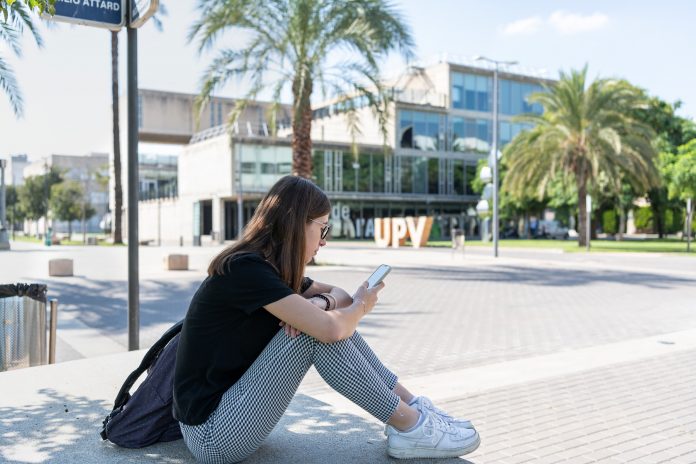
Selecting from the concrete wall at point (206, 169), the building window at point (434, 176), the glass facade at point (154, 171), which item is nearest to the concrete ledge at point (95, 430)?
the concrete wall at point (206, 169)

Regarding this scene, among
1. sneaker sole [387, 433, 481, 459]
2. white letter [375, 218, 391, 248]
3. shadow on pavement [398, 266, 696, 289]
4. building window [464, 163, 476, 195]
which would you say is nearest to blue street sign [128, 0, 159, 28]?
sneaker sole [387, 433, 481, 459]

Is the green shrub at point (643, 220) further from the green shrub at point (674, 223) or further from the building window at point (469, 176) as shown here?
the building window at point (469, 176)

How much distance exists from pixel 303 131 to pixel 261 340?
15751mm

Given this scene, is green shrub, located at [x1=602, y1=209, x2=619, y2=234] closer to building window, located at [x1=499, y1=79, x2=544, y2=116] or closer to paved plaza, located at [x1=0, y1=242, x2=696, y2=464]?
building window, located at [x1=499, y1=79, x2=544, y2=116]

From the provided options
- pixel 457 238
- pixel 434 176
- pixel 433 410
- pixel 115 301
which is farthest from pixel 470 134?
pixel 433 410

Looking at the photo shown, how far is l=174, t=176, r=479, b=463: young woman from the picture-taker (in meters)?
2.48

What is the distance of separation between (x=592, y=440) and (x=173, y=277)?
12.4 metres

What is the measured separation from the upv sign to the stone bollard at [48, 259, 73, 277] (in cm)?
1135

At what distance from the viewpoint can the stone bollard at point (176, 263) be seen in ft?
54.7

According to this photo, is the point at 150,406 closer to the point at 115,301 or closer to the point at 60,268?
the point at 115,301

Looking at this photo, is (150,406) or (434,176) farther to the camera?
(434,176)

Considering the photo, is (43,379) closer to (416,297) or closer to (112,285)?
(416,297)

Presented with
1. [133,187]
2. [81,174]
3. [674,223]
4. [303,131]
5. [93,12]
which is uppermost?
[81,174]

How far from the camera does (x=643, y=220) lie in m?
62.3
